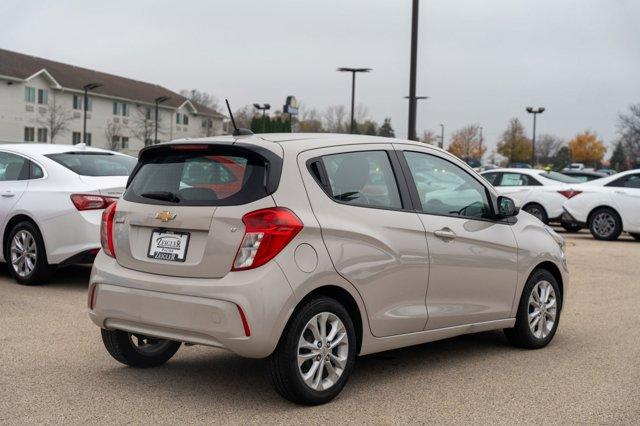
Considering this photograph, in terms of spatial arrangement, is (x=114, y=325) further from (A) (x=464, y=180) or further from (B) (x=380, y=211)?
(A) (x=464, y=180)

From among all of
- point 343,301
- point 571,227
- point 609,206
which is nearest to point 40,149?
point 343,301

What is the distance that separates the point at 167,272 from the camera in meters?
5.18

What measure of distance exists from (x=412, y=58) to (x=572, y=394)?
13165mm

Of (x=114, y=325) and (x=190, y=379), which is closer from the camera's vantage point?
(x=114, y=325)

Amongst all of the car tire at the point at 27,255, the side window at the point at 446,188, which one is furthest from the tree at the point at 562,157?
the side window at the point at 446,188

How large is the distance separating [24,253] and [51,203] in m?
0.76

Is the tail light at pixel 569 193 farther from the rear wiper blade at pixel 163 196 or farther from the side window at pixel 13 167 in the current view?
the rear wiper blade at pixel 163 196

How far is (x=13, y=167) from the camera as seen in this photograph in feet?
33.9

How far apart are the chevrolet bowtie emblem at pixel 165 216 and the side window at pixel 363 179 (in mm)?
990

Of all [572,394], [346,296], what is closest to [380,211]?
[346,296]

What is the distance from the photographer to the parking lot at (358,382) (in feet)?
16.5

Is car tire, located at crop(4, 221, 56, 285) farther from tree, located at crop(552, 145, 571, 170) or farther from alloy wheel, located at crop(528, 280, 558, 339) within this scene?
tree, located at crop(552, 145, 571, 170)

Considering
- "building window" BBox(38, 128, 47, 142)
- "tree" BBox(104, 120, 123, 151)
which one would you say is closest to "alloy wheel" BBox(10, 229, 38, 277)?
"building window" BBox(38, 128, 47, 142)

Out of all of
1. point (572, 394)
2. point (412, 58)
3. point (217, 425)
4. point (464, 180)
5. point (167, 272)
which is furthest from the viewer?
point (412, 58)
